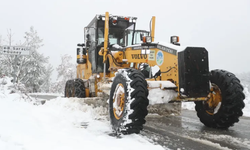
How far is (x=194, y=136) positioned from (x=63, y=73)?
34.5 metres

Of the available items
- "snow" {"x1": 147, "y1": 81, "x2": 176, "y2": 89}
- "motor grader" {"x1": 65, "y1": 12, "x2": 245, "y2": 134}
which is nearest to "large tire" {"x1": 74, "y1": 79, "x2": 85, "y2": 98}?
"motor grader" {"x1": 65, "y1": 12, "x2": 245, "y2": 134}

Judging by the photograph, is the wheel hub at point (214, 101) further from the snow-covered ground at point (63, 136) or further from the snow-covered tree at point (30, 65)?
the snow-covered tree at point (30, 65)

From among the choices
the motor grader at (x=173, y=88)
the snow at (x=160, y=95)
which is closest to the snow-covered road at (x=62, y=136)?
the motor grader at (x=173, y=88)

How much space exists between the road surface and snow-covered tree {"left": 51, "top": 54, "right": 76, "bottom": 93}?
29.9 m

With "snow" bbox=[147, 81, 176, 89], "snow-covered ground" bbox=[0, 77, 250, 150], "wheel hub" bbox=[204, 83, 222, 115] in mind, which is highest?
"snow" bbox=[147, 81, 176, 89]

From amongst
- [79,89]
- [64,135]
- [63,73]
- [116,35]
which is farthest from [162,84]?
[63,73]

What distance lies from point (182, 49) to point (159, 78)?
3.61 ft

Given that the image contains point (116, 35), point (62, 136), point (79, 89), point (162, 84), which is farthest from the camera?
point (79, 89)

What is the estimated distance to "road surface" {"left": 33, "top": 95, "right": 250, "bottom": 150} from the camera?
12.0ft

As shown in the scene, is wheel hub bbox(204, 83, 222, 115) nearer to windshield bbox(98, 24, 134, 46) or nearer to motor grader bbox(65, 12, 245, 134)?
motor grader bbox(65, 12, 245, 134)

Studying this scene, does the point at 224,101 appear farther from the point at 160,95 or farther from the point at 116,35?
the point at 116,35

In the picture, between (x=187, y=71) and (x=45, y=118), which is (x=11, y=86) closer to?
(x=45, y=118)

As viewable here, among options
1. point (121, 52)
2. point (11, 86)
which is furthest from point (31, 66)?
point (121, 52)

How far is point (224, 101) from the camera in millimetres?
4645
